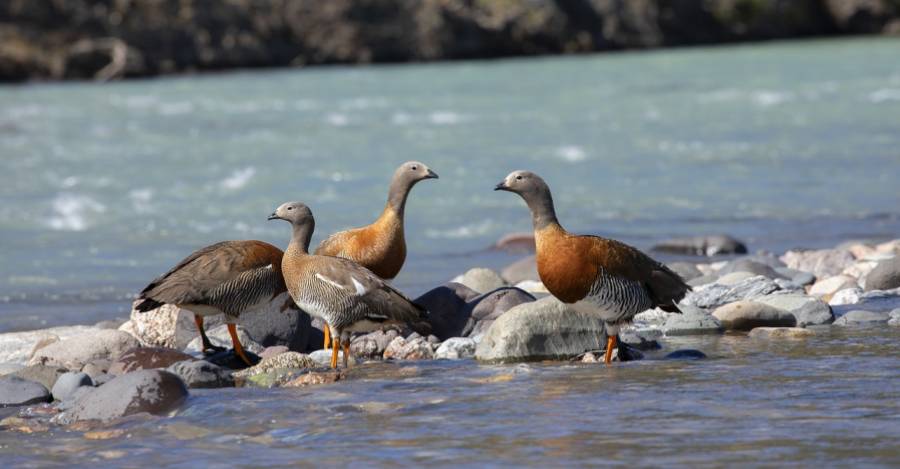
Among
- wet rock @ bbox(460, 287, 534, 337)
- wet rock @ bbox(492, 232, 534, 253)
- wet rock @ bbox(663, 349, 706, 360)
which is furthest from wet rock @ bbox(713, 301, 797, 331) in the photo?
wet rock @ bbox(492, 232, 534, 253)

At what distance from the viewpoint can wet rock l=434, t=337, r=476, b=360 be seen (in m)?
10.8

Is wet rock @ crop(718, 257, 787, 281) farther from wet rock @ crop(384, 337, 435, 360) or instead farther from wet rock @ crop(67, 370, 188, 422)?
wet rock @ crop(67, 370, 188, 422)

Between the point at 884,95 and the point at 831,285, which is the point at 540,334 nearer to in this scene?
the point at 831,285

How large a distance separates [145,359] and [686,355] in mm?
3850

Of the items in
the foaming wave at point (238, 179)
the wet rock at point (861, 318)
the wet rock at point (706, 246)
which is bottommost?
the wet rock at point (861, 318)

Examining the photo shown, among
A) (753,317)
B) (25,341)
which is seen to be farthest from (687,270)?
(25,341)

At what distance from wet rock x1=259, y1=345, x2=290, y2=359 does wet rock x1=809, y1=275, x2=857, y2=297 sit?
482cm

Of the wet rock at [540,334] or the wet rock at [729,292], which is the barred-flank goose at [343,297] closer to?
the wet rock at [540,334]

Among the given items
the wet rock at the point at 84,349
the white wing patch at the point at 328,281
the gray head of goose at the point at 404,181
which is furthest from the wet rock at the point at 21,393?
the gray head of goose at the point at 404,181

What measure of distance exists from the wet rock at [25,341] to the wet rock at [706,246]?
24.3 feet

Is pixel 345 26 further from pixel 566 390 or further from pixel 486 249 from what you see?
pixel 566 390

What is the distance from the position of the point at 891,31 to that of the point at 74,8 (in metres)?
40.6

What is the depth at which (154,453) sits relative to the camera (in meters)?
7.96

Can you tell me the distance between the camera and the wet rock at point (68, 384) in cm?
965
